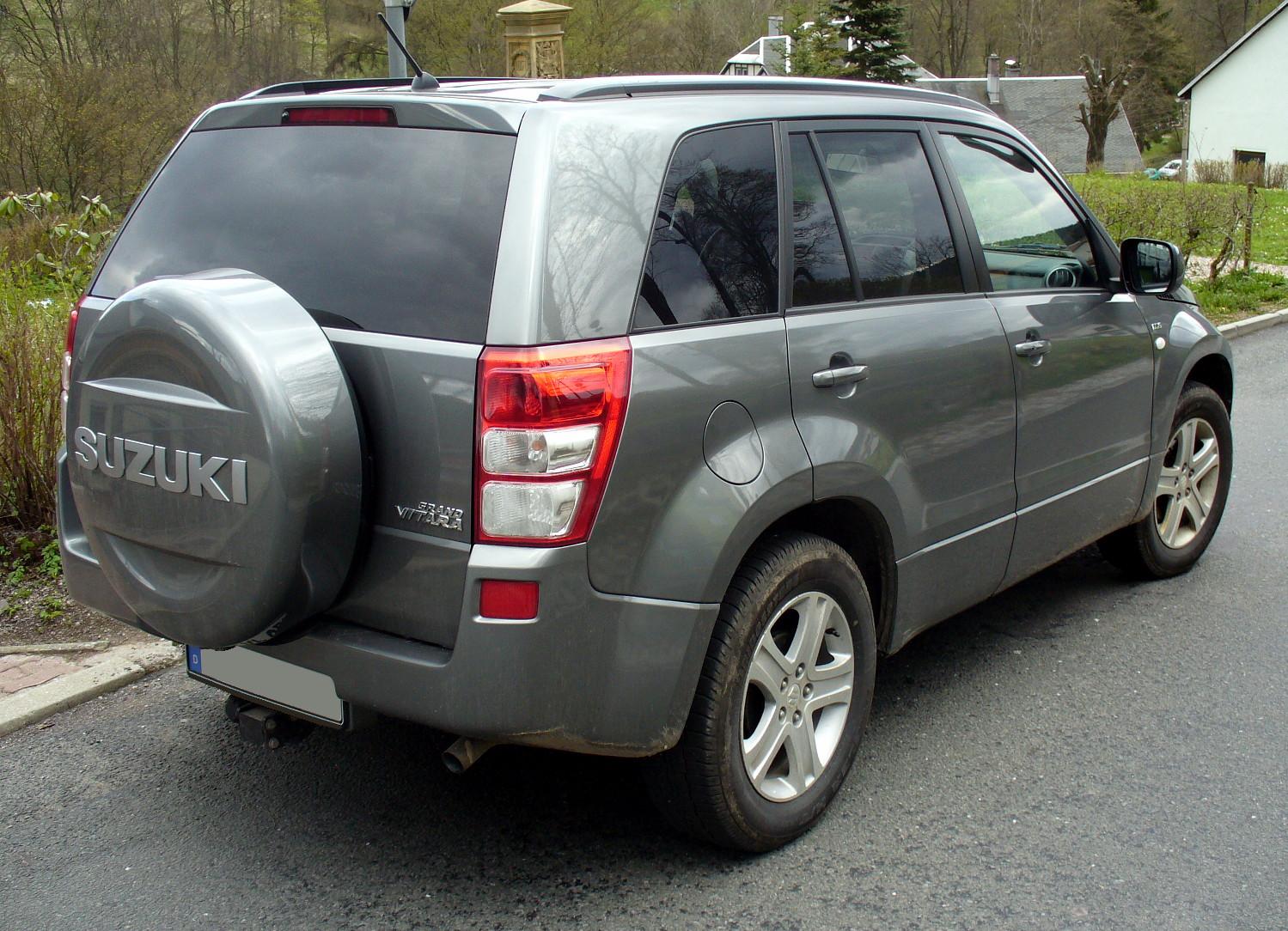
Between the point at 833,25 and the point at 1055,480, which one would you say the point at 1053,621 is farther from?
the point at 833,25

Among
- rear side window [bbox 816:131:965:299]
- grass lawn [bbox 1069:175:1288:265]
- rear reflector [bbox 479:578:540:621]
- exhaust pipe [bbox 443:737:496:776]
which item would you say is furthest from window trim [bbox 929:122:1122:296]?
grass lawn [bbox 1069:175:1288:265]

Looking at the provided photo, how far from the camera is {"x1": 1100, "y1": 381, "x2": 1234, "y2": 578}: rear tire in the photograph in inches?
196

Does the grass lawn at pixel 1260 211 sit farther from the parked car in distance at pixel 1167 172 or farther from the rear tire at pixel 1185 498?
the parked car in distance at pixel 1167 172

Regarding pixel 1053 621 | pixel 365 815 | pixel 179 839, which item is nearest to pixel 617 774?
pixel 365 815

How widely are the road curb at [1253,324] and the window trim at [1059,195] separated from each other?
8.25m

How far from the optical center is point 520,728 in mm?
2607

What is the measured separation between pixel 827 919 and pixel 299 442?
1.63 metres

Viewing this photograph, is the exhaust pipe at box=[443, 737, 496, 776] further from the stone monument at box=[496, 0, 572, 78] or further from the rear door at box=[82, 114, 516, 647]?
the stone monument at box=[496, 0, 572, 78]

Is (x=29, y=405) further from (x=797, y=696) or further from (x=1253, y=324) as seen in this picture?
(x=1253, y=324)

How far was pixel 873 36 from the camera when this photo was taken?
143 ft

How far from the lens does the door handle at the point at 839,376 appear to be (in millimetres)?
3072

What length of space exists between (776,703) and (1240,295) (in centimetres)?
1244

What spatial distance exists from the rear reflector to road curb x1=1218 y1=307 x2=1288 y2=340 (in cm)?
1093

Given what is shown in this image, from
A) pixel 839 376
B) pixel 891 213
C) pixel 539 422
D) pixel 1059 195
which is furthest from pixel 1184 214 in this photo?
pixel 539 422
